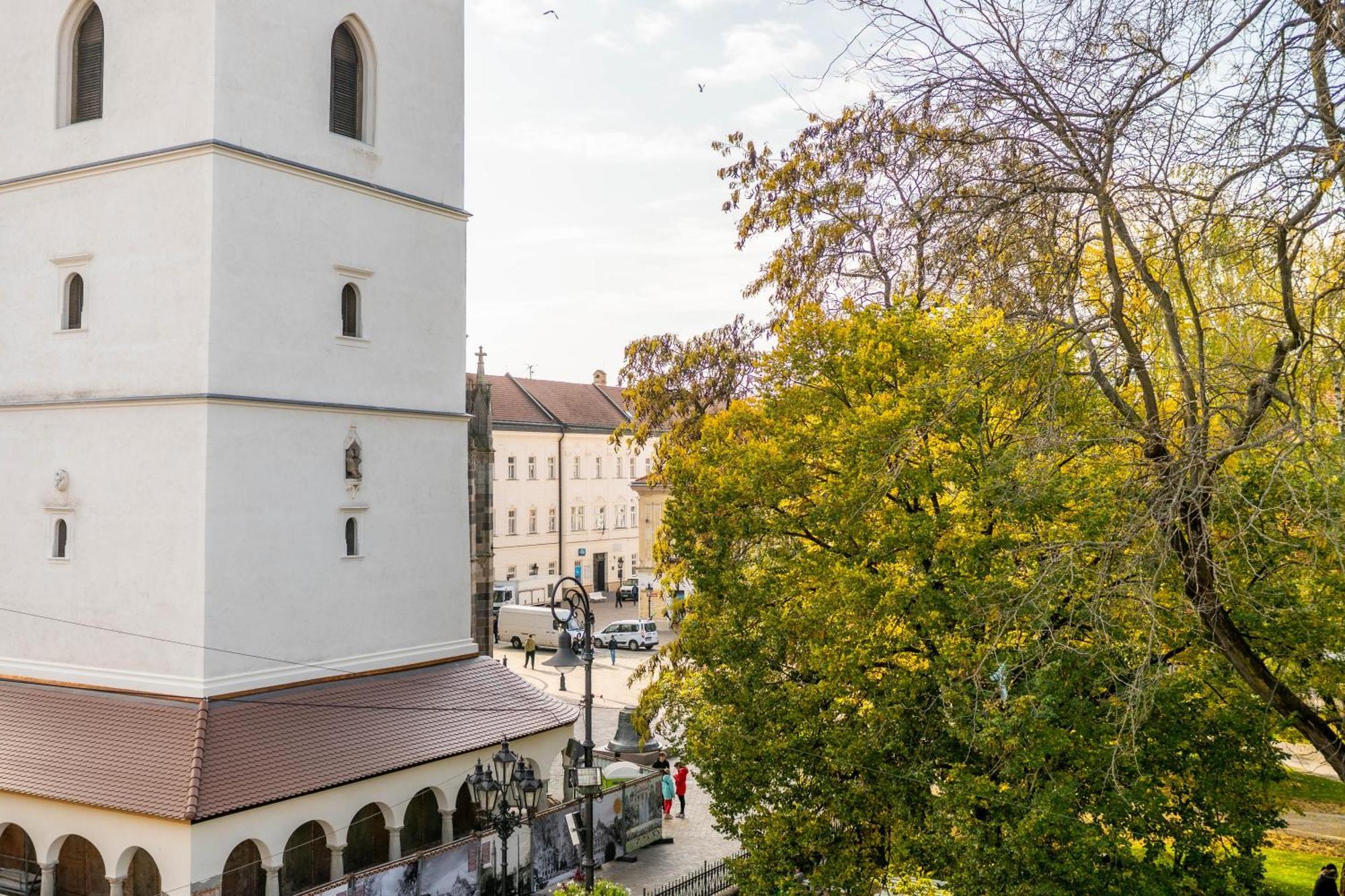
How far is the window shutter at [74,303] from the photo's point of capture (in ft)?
64.5

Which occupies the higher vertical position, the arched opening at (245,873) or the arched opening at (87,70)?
the arched opening at (87,70)

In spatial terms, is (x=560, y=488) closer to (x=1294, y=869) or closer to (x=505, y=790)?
(x=1294, y=869)

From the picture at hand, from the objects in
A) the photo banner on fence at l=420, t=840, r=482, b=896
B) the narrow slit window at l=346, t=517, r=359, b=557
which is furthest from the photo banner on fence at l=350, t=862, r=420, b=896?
the narrow slit window at l=346, t=517, r=359, b=557

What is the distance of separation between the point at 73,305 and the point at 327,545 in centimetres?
596

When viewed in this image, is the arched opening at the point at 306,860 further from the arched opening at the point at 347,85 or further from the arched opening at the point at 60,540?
the arched opening at the point at 347,85

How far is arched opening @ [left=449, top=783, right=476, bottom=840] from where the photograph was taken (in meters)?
19.9

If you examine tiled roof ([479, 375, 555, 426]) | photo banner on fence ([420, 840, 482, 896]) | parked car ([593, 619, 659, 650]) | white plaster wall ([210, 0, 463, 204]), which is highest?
white plaster wall ([210, 0, 463, 204])

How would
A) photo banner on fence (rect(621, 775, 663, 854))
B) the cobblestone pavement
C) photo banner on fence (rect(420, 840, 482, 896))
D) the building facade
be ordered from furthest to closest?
the building facade
photo banner on fence (rect(621, 775, 663, 854))
the cobblestone pavement
photo banner on fence (rect(420, 840, 482, 896))

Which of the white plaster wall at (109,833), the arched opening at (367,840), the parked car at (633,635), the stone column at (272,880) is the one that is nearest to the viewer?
the white plaster wall at (109,833)

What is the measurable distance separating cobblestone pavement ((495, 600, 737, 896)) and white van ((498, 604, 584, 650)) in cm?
43

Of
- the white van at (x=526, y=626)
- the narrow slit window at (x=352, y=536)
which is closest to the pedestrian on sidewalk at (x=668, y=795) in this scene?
the narrow slit window at (x=352, y=536)

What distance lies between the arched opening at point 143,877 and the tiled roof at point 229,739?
1.49 metres

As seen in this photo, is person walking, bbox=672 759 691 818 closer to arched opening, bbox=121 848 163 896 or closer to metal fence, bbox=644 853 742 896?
metal fence, bbox=644 853 742 896

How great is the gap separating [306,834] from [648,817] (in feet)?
23.0
